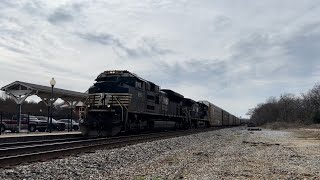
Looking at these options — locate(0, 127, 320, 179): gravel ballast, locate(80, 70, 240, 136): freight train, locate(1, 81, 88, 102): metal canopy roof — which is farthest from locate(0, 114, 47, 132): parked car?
locate(0, 127, 320, 179): gravel ballast

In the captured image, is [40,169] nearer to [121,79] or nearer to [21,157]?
[21,157]

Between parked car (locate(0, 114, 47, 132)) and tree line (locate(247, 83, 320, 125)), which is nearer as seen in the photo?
parked car (locate(0, 114, 47, 132))

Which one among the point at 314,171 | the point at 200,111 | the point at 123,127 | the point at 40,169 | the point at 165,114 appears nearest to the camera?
the point at 40,169

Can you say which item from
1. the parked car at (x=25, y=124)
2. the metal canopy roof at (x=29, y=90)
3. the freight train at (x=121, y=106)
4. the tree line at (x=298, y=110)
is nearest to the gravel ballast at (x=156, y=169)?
the freight train at (x=121, y=106)

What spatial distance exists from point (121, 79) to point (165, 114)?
8.93m

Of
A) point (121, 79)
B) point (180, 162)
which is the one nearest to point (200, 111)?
point (121, 79)

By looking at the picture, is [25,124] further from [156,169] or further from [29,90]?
[156,169]

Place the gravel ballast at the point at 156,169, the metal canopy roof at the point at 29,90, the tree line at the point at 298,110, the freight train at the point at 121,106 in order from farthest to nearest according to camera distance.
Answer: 1. the tree line at the point at 298,110
2. the metal canopy roof at the point at 29,90
3. the freight train at the point at 121,106
4. the gravel ballast at the point at 156,169

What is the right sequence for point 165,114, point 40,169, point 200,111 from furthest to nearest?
1. point 200,111
2. point 165,114
3. point 40,169

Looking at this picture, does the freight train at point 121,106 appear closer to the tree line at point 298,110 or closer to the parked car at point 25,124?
the parked car at point 25,124

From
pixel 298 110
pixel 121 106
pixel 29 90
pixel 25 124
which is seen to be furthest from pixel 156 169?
pixel 298 110

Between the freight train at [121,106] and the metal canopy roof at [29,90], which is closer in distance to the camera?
the freight train at [121,106]

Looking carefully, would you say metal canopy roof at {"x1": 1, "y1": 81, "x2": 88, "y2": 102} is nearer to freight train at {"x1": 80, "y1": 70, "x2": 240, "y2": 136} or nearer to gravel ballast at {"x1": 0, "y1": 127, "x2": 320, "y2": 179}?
freight train at {"x1": 80, "y1": 70, "x2": 240, "y2": 136}

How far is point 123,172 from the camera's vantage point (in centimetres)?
1073
